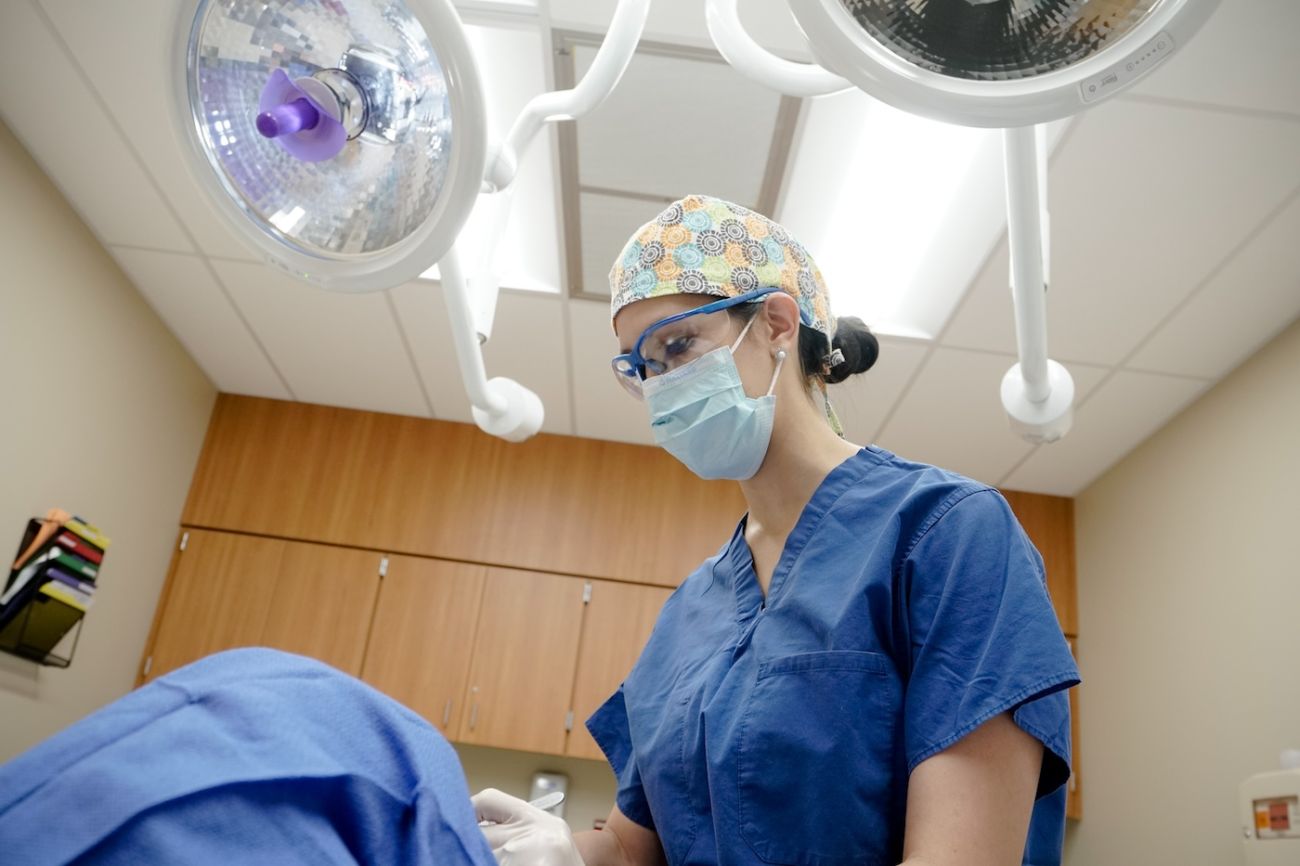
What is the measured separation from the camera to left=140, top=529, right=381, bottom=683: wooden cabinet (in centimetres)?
354

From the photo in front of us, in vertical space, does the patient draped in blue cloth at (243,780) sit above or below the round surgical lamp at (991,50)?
below

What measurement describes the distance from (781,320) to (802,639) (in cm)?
43

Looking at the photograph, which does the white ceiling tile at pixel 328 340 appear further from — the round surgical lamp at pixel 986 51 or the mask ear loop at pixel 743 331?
the round surgical lamp at pixel 986 51

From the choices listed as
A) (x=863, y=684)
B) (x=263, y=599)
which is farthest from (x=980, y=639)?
(x=263, y=599)

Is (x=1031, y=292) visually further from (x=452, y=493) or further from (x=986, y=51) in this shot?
(x=452, y=493)

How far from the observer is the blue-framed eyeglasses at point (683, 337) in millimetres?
1215

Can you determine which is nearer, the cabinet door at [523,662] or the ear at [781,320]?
the ear at [781,320]

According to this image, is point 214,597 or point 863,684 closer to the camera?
point 863,684

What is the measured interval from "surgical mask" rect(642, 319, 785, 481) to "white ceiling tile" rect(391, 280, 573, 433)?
5.61 feet

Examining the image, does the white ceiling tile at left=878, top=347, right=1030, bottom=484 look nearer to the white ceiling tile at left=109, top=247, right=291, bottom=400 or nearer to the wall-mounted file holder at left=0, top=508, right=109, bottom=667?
the white ceiling tile at left=109, top=247, right=291, bottom=400

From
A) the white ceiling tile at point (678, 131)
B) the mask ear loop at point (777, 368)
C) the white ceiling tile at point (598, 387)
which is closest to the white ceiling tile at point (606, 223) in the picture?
the white ceiling tile at point (678, 131)

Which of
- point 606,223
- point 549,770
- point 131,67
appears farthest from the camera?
point 549,770

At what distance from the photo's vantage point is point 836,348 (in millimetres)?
1326

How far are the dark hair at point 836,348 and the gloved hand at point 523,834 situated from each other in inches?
24.8
